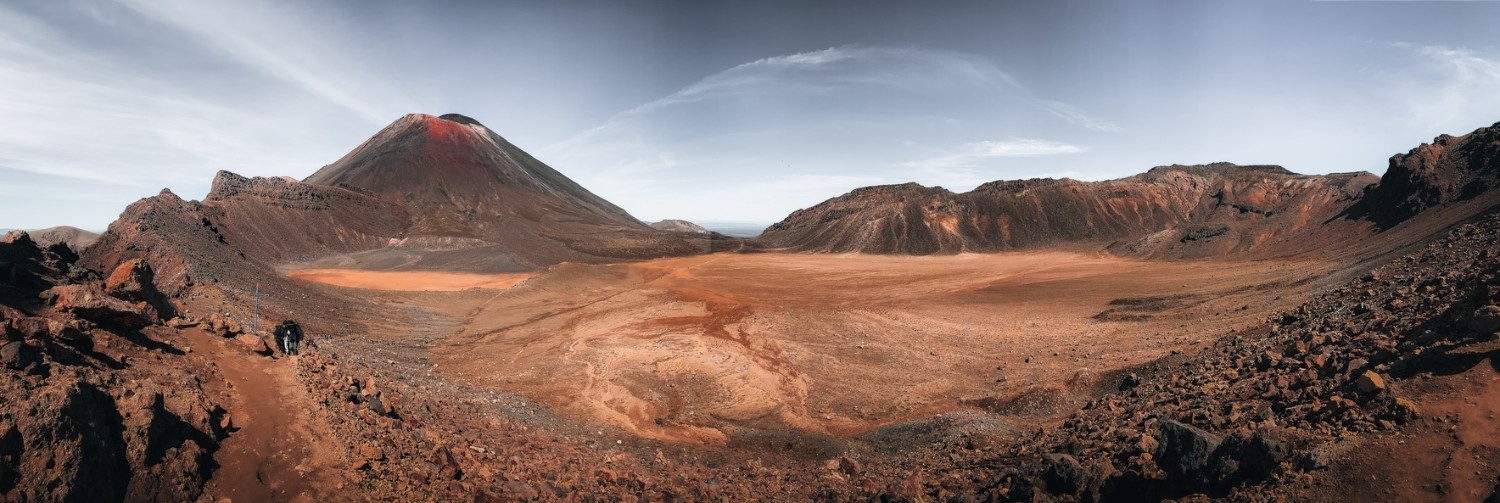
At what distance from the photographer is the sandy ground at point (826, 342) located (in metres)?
16.1

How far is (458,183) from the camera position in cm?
8425

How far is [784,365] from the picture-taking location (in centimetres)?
2077

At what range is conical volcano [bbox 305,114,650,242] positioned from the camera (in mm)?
74125

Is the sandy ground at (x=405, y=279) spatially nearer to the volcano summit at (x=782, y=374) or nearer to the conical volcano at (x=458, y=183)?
the volcano summit at (x=782, y=374)

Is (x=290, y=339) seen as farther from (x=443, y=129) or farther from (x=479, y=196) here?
(x=443, y=129)

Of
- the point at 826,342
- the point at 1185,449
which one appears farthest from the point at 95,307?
the point at 826,342

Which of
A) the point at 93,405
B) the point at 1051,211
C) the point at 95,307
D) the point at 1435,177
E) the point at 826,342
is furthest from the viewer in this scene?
the point at 1051,211

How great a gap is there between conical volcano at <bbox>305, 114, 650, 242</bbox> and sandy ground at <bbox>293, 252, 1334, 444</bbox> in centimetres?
3461

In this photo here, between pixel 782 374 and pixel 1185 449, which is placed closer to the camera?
pixel 1185 449

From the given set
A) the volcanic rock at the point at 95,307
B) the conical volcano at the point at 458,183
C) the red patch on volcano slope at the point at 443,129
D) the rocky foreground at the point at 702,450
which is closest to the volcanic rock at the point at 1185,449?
the rocky foreground at the point at 702,450

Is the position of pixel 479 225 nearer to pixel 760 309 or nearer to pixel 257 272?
pixel 257 272

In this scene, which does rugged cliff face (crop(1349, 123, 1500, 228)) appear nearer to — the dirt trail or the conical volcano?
the dirt trail

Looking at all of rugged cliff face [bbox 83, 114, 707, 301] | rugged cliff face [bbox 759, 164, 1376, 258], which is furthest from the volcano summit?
rugged cliff face [bbox 759, 164, 1376, 258]

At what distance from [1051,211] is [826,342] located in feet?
200
